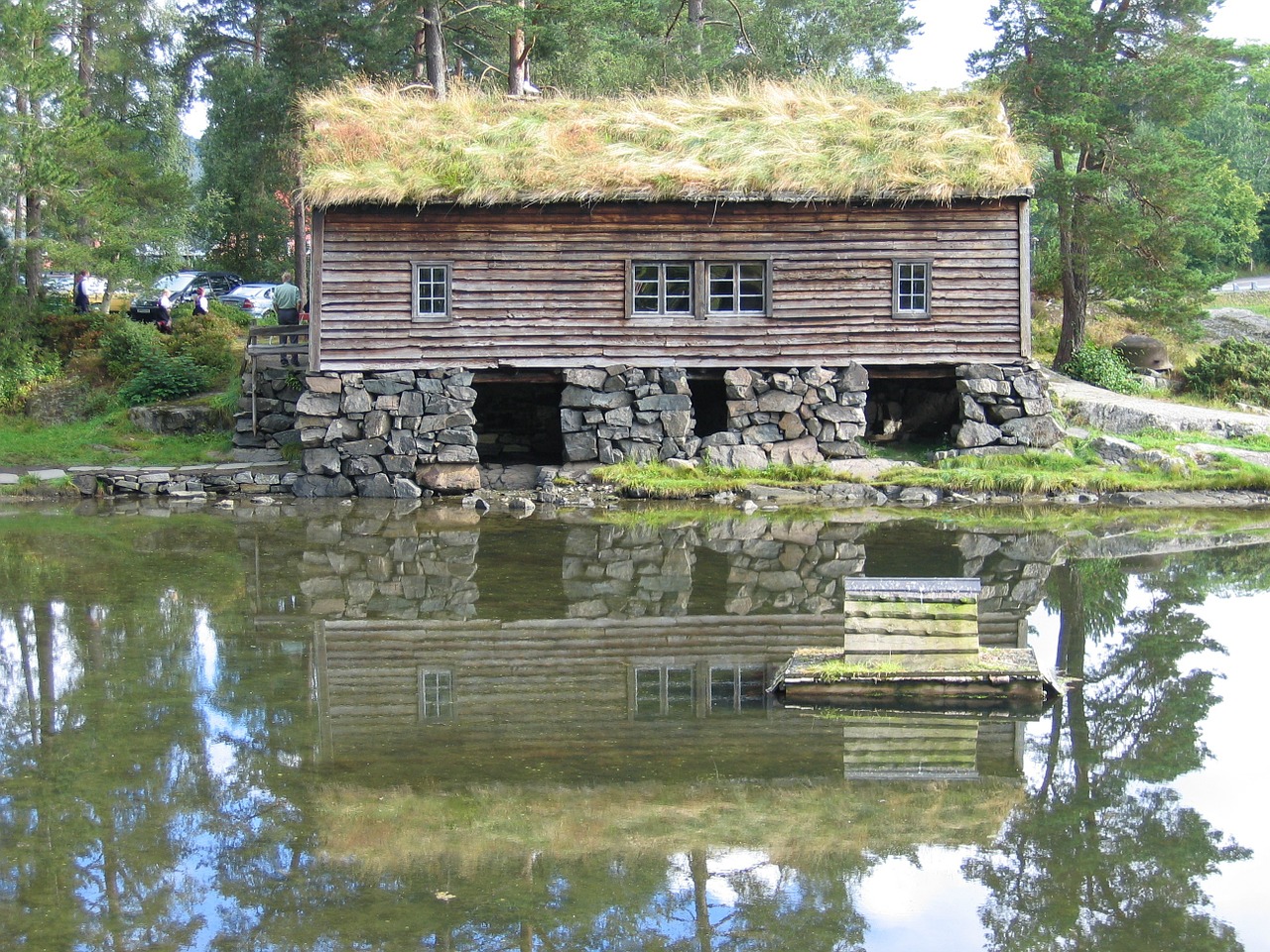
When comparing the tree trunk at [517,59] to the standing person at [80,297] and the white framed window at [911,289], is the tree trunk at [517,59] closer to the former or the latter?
the standing person at [80,297]

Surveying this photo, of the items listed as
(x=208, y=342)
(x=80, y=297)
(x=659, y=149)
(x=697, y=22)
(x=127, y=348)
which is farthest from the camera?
(x=697, y=22)

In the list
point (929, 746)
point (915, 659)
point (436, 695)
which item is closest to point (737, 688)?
point (915, 659)

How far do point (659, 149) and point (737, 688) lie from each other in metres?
14.6

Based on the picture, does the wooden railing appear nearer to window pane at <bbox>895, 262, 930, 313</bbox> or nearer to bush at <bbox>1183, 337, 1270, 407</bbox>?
window pane at <bbox>895, 262, 930, 313</bbox>

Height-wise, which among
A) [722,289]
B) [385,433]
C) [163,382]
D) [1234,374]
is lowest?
[385,433]

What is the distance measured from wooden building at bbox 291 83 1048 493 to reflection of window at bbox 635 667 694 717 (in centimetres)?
1119

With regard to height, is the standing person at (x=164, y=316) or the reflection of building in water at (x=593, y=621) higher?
the standing person at (x=164, y=316)

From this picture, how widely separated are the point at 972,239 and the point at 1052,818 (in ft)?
53.3

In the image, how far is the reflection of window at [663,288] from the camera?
22.6 metres

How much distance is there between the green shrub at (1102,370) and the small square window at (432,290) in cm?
1388

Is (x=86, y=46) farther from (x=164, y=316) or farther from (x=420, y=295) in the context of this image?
(x=420, y=295)

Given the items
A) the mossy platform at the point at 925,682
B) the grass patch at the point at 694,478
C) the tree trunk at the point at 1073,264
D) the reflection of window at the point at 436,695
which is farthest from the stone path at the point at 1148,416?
the reflection of window at the point at 436,695

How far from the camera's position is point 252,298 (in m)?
34.4

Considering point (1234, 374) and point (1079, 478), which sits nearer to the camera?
point (1079, 478)
